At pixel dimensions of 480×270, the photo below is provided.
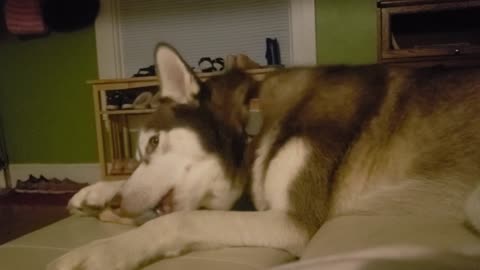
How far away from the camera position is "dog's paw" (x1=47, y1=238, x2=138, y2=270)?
0.96m

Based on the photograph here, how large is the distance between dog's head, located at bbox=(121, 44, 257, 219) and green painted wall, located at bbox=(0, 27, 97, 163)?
8.98 ft

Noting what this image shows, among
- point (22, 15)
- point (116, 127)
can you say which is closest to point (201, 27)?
point (116, 127)

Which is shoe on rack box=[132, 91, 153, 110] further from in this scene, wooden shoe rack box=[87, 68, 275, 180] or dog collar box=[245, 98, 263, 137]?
dog collar box=[245, 98, 263, 137]

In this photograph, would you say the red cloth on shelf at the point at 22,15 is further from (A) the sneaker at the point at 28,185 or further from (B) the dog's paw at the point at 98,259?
(B) the dog's paw at the point at 98,259

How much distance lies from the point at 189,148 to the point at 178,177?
8 cm

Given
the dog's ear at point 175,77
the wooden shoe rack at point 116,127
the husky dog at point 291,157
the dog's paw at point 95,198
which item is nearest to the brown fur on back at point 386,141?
the husky dog at point 291,157

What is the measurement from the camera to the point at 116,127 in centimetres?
364

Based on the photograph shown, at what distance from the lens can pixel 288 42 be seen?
11.8 feet

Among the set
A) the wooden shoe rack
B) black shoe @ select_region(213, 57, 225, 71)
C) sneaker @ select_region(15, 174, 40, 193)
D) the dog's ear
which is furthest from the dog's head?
sneaker @ select_region(15, 174, 40, 193)

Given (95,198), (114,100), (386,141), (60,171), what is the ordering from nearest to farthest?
(386,141), (95,198), (114,100), (60,171)

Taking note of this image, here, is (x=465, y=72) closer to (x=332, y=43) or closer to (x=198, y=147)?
(x=198, y=147)

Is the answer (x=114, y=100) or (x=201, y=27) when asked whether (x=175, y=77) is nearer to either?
(x=114, y=100)

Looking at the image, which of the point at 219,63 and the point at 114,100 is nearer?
the point at 114,100

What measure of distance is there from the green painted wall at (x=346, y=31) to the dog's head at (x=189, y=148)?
2169mm
